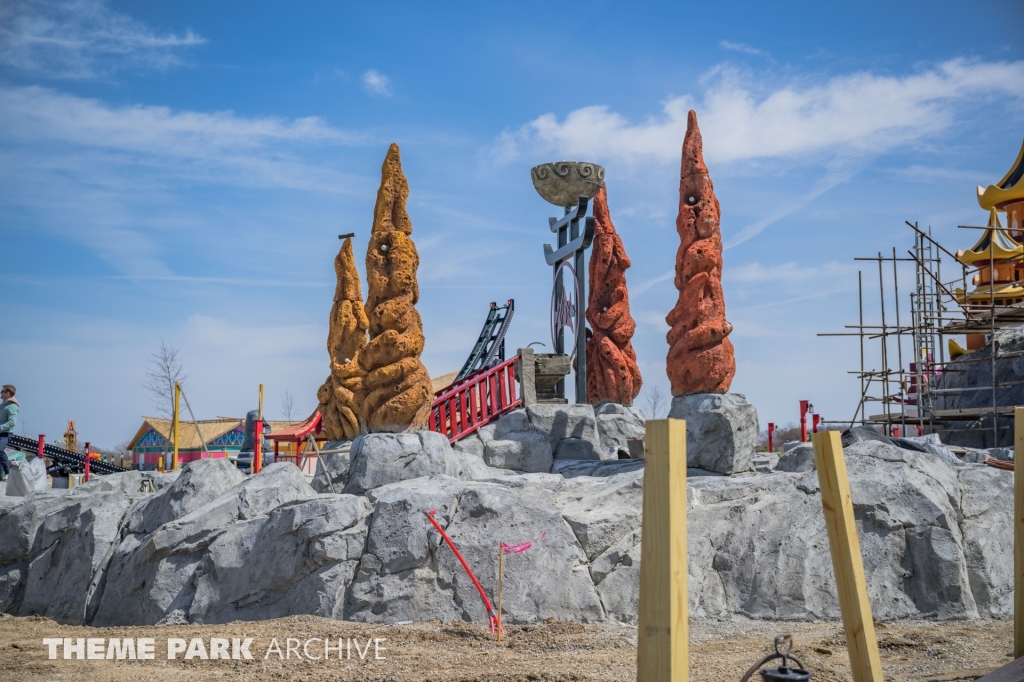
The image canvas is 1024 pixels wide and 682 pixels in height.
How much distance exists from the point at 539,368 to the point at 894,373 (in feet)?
24.3

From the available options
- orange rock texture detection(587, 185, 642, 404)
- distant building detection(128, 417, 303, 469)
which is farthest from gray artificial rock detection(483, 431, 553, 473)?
distant building detection(128, 417, 303, 469)

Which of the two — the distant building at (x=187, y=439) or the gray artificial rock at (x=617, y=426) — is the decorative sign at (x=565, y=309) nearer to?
the gray artificial rock at (x=617, y=426)

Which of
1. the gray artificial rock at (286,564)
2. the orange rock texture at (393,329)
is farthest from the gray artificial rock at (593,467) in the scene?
the gray artificial rock at (286,564)

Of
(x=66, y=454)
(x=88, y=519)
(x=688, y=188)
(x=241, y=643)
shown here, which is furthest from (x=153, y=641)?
(x=66, y=454)

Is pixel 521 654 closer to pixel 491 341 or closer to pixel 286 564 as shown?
pixel 286 564

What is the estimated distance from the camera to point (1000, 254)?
19.1 m

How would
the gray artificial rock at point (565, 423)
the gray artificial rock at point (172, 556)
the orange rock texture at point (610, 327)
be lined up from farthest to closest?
the orange rock texture at point (610, 327) < the gray artificial rock at point (565, 423) < the gray artificial rock at point (172, 556)

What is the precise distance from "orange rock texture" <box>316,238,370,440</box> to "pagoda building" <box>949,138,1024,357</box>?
1267cm

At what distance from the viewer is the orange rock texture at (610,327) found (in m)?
15.8

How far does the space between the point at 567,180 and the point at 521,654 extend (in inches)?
423

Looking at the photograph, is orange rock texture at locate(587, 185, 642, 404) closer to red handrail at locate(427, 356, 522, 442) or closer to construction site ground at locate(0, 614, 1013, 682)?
red handrail at locate(427, 356, 522, 442)

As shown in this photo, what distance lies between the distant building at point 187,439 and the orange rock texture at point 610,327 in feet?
66.0

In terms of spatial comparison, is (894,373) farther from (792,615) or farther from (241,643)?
(241,643)

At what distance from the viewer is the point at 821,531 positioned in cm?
800
